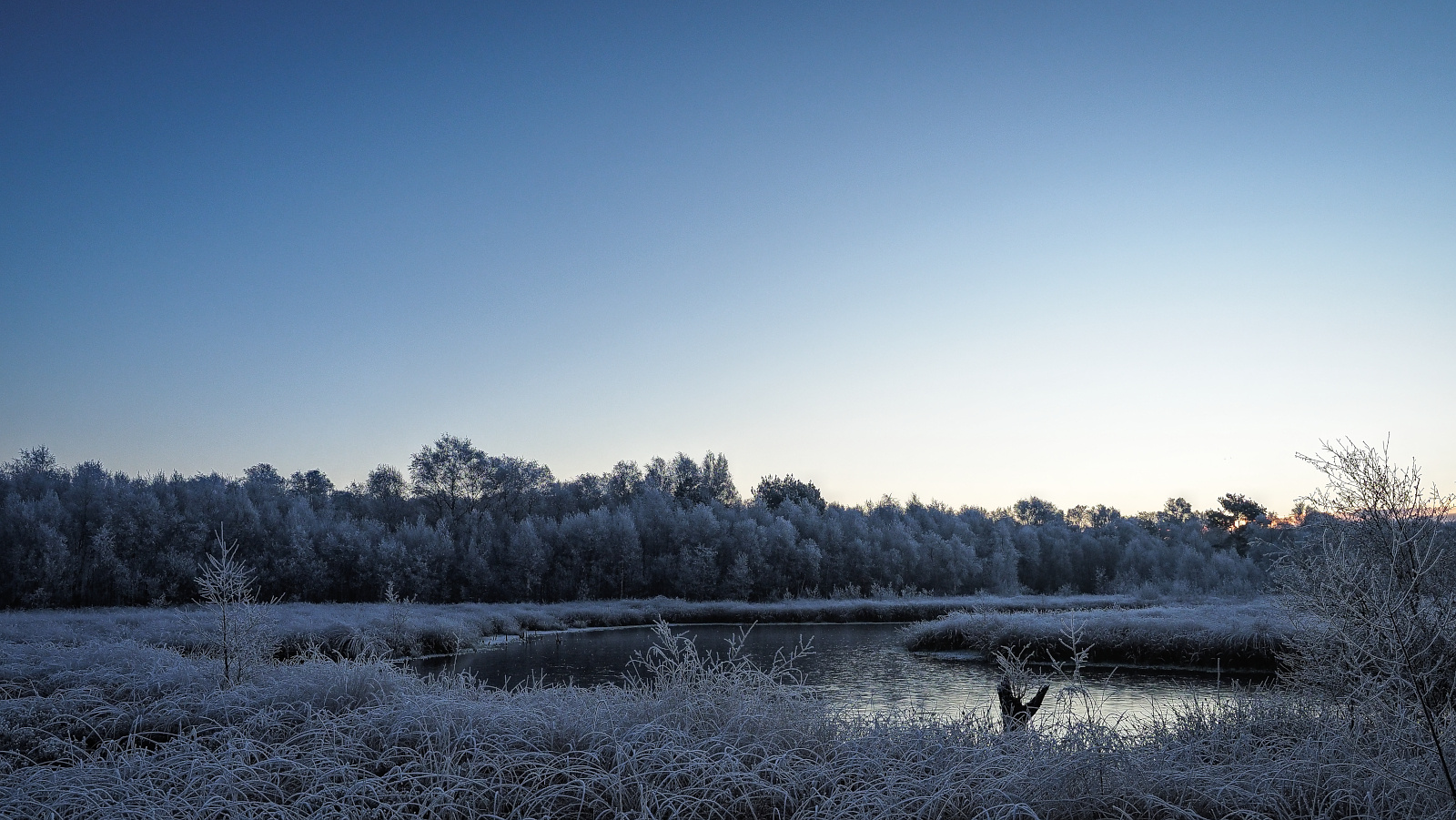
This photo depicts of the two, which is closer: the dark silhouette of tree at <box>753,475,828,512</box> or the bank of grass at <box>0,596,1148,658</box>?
the bank of grass at <box>0,596,1148,658</box>

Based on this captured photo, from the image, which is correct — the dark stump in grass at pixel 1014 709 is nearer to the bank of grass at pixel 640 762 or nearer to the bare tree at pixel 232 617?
the bank of grass at pixel 640 762

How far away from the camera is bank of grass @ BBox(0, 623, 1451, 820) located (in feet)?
13.7

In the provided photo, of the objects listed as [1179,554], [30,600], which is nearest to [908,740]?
[30,600]

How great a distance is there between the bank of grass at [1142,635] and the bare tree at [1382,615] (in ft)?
32.2

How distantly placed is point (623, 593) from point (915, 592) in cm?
1912

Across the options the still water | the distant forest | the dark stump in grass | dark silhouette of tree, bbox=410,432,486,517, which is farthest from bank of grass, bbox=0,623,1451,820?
dark silhouette of tree, bbox=410,432,486,517

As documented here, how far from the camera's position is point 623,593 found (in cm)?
5150

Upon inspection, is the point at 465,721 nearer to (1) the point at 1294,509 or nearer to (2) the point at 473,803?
(2) the point at 473,803

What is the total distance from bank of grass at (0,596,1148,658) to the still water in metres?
1.67

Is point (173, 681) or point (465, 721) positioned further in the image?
point (173, 681)

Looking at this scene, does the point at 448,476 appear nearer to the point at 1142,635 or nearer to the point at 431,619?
the point at 431,619

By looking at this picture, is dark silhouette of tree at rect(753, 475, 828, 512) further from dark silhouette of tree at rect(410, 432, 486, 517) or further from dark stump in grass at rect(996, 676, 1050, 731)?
dark stump in grass at rect(996, 676, 1050, 731)

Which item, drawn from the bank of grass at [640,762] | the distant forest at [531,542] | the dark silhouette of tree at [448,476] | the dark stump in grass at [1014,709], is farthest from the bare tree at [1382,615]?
the dark silhouette of tree at [448,476]

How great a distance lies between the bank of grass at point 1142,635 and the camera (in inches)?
760
